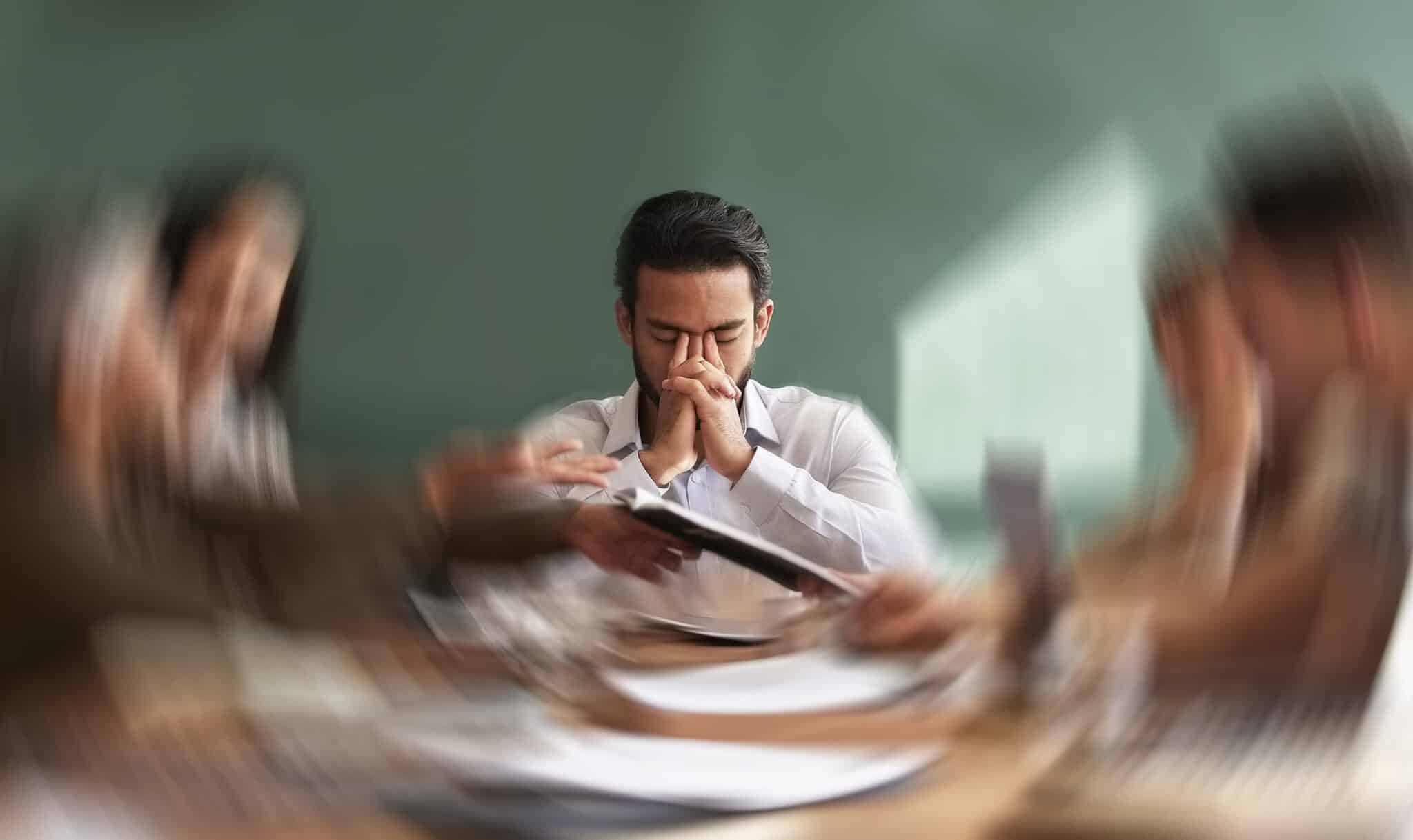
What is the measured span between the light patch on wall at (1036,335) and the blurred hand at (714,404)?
19 cm

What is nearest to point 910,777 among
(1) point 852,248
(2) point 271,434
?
(2) point 271,434

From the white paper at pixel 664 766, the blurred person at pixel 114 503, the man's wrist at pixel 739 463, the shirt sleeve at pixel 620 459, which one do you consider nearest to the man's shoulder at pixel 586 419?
the shirt sleeve at pixel 620 459

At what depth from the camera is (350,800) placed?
0.20m

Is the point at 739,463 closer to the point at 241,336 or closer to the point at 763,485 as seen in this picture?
the point at 763,485

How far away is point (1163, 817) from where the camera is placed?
185 millimetres

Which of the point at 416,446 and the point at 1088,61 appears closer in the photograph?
the point at 416,446

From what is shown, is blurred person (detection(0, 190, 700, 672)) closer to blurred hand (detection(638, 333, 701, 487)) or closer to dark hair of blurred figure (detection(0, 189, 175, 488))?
dark hair of blurred figure (detection(0, 189, 175, 488))

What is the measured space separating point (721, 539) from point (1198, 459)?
18 centimetres

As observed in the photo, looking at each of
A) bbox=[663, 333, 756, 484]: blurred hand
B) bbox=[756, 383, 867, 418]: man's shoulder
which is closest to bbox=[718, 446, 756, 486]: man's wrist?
bbox=[663, 333, 756, 484]: blurred hand

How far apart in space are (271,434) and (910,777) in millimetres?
283

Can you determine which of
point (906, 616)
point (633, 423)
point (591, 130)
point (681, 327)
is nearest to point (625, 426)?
point (633, 423)

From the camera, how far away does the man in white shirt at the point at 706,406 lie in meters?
0.82

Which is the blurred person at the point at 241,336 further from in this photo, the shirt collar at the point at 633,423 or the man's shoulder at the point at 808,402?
the man's shoulder at the point at 808,402

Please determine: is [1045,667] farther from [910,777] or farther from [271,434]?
[271,434]
